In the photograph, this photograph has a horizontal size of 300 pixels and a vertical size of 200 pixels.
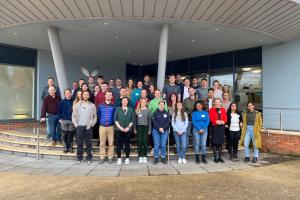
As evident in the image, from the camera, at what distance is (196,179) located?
19.2 ft

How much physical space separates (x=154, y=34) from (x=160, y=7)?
8.38ft

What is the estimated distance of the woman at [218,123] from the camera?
7340 mm

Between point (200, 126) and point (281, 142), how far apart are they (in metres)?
3.36

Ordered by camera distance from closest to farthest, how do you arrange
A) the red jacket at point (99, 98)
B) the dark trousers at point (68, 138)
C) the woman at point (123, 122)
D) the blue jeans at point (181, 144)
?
the woman at point (123, 122) → the blue jeans at point (181, 144) → the dark trousers at point (68, 138) → the red jacket at point (99, 98)

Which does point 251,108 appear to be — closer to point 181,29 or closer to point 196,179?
point 196,179

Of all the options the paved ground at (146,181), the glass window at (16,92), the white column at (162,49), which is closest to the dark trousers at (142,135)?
the paved ground at (146,181)

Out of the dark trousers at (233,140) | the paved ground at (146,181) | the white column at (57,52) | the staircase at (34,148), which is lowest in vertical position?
the paved ground at (146,181)

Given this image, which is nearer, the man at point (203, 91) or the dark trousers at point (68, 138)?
the dark trousers at point (68, 138)

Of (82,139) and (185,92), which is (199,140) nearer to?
(185,92)

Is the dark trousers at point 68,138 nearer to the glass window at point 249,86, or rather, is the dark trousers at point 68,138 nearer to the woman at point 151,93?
the woman at point 151,93

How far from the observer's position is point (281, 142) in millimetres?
8875

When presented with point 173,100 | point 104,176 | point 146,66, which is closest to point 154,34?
point 173,100

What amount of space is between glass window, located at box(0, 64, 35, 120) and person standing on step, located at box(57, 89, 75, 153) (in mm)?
5651

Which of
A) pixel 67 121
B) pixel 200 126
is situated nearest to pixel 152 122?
pixel 200 126
